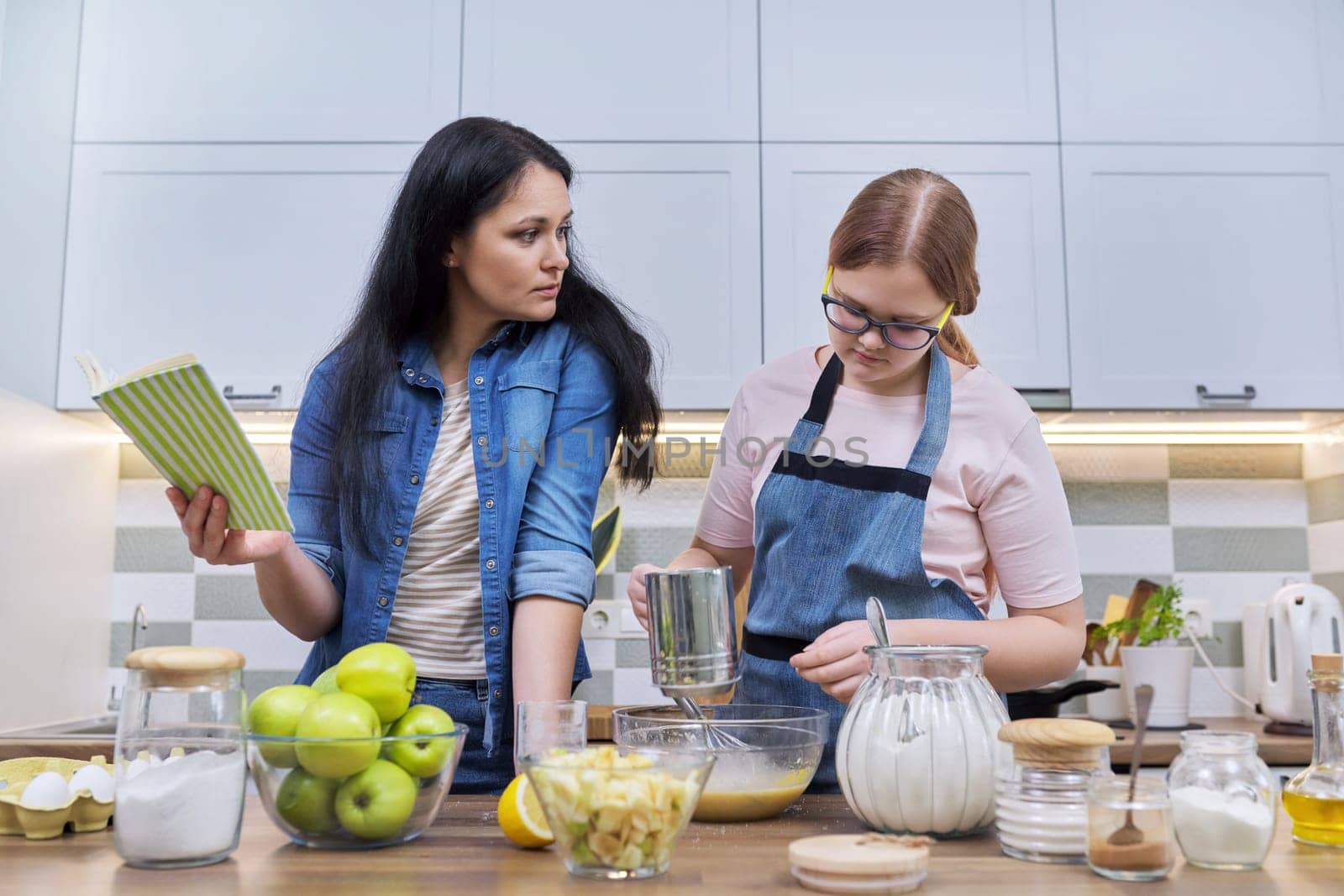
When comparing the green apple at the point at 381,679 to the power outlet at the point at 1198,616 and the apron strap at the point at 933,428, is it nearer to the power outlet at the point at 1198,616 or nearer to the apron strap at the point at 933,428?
the apron strap at the point at 933,428

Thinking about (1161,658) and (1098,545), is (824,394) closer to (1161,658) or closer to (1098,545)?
(1161,658)

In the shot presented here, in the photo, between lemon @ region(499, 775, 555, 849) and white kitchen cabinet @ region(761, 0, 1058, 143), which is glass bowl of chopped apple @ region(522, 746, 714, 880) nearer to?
lemon @ region(499, 775, 555, 849)

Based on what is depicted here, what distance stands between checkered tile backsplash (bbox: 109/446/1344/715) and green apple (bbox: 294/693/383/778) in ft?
5.77

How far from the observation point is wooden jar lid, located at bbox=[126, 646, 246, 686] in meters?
0.78

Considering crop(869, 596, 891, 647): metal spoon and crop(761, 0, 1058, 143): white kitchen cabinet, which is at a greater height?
crop(761, 0, 1058, 143): white kitchen cabinet


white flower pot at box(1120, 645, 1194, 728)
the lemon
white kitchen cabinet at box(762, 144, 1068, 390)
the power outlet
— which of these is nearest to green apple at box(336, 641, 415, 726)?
the lemon

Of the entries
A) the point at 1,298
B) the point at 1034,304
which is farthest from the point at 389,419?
the point at 1034,304

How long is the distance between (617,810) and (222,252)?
75.5 inches

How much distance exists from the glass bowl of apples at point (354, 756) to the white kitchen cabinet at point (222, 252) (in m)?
1.58

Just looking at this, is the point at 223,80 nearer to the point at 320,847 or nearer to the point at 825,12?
the point at 825,12

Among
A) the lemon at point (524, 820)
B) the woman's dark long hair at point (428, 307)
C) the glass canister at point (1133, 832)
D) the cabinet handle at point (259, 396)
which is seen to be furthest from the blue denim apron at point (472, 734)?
A: the cabinet handle at point (259, 396)

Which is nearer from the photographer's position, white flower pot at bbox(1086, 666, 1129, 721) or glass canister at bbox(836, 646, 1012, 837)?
glass canister at bbox(836, 646, 1012, 837)

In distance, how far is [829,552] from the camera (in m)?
1.33

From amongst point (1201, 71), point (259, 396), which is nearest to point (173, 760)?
point (259, 396)
